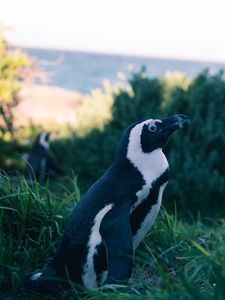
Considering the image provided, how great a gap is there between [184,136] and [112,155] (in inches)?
41.7

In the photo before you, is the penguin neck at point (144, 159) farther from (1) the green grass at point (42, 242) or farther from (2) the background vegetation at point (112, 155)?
(2) the background vegetation at point (112, 155)

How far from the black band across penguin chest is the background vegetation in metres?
0.54

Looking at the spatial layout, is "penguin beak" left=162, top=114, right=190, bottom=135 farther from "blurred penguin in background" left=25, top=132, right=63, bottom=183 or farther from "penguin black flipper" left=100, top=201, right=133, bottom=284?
"blurred penguin in background" left=25, top=132, right=63, bottom=183

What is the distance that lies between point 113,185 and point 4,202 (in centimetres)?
98

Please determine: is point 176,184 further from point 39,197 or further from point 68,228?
point 68,228

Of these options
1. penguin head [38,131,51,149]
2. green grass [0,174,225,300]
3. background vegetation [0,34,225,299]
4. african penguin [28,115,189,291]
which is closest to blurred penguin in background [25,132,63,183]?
penguin head [38,131,51,149]

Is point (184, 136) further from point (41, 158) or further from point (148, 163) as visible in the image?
point (148, 163)

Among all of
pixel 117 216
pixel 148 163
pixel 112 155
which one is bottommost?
Answer: pixel 112 155

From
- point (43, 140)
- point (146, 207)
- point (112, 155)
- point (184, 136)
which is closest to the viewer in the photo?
point (146, 207)

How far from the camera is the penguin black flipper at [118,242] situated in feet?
8.62

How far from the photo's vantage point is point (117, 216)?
2.75 m

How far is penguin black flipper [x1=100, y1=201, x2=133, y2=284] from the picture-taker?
2.63 m

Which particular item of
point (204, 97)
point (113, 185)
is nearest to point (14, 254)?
point (113, 185)

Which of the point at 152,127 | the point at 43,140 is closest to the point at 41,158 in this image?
the point at 43,140
